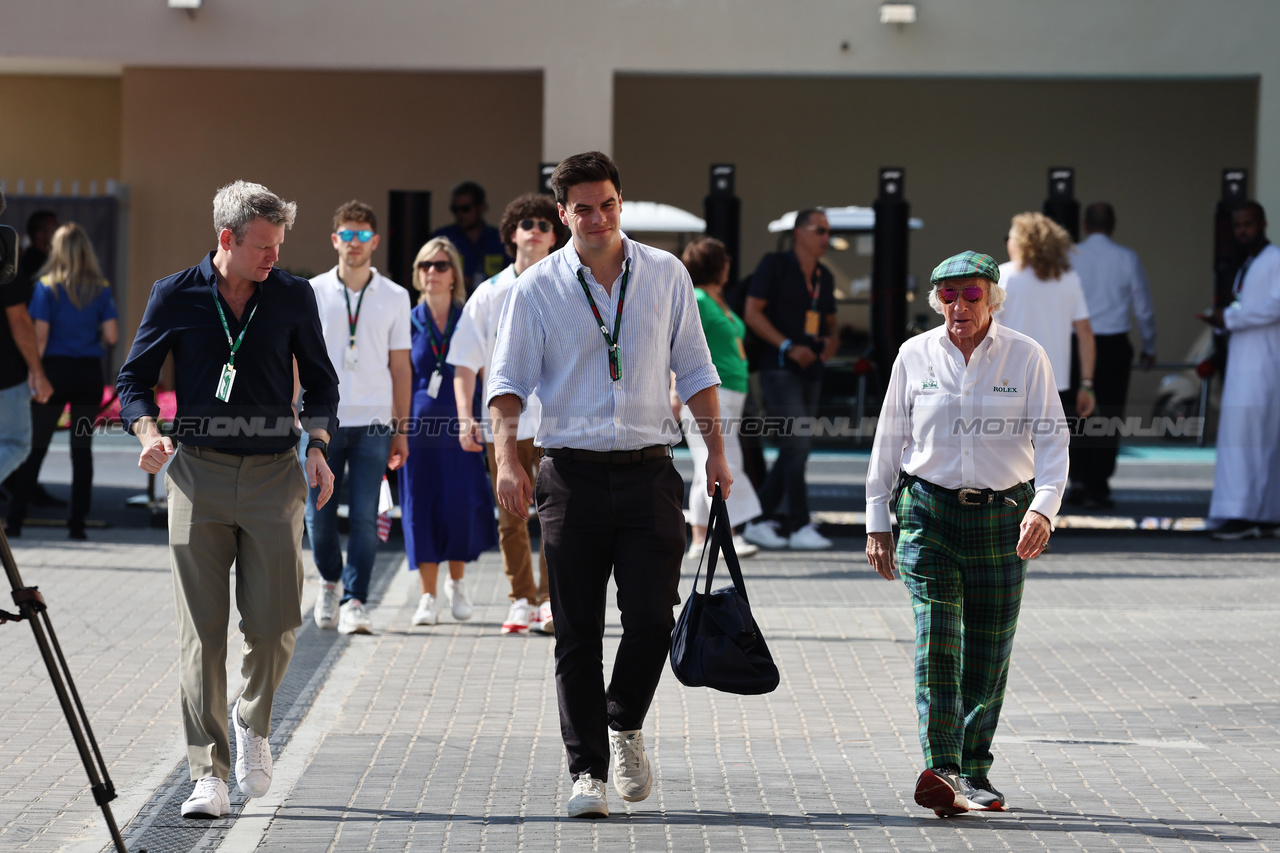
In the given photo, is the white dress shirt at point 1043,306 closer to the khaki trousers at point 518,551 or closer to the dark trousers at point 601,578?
the khaki trousers at point 518,551

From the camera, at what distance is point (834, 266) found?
19062mm

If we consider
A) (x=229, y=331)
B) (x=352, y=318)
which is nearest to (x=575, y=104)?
(x=352, y=318)

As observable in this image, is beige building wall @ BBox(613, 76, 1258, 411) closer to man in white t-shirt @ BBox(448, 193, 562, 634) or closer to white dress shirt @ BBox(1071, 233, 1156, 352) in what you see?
white dress shirt @ BBox(1071, 233, 1156, 352)

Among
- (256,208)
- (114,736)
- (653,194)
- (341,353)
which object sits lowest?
(114,736)

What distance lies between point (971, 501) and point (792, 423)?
5.36 metres

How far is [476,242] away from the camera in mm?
11445

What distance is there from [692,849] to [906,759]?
139 cm

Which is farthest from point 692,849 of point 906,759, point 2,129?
point 2,129

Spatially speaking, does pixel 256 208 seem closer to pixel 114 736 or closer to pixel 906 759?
pixel 114 736

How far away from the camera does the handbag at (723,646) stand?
480cm

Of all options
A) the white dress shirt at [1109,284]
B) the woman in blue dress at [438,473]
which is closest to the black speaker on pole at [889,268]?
the white dress shirt at [1109,284]

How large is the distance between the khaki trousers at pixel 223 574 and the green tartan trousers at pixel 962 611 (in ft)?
6.60

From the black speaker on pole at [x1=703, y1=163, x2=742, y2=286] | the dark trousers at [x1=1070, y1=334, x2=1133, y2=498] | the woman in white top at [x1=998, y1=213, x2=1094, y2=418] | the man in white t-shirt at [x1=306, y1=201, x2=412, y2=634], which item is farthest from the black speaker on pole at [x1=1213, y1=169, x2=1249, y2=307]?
the man in white t-shirt at [x1=306, y1=201, x2=412, y2=634]

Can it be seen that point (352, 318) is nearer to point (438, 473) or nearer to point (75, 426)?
point (438, 473)
